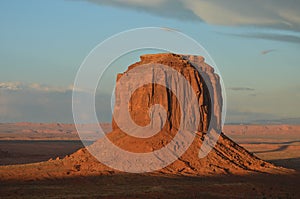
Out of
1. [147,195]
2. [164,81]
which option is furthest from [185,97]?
[147,195]

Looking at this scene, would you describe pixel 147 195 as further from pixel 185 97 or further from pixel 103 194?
pixel 185 97

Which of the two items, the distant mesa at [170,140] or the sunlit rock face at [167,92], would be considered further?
the sunlit rock face at [167,92]

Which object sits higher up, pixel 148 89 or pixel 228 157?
pixel 148 89

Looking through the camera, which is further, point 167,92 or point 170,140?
point 167,92

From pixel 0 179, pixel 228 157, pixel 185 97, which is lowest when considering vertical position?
pixel 0 179

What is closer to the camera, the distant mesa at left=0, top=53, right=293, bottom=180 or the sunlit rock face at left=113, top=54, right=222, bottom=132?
the distant mesa at left=0, top=53, right=293, bottom=180

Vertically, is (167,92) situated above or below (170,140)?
above

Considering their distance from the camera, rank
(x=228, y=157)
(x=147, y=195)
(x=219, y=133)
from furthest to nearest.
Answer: (x=219, y=133) → (x=228, y=157) → (x=147, y=195)

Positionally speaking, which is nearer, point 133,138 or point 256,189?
point 256,189
